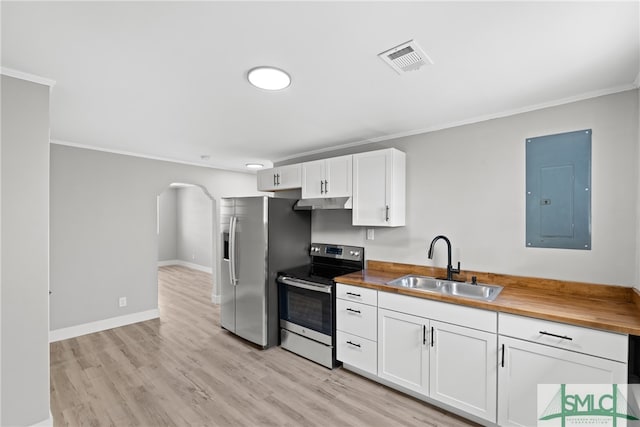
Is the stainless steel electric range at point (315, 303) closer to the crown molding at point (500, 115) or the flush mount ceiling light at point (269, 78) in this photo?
the crown molding at point (500, 115)

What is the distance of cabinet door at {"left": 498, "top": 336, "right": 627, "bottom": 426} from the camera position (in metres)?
1.63

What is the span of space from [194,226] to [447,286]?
7419mm

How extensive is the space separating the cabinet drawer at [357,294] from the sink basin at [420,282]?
0.24 metres

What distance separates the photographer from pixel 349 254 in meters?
3.50

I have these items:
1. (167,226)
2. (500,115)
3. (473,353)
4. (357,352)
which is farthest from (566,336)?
(167,226)

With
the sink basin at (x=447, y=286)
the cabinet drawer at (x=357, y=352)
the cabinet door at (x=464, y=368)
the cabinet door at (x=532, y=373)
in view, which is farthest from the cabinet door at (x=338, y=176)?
the cabinet door at (x=532, y=373)

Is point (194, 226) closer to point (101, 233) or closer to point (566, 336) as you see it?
point (101, 233)

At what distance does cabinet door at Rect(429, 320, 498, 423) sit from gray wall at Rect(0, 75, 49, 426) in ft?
8.87

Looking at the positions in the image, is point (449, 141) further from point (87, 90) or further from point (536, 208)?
point (87, 90)

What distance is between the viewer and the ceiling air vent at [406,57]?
153cm

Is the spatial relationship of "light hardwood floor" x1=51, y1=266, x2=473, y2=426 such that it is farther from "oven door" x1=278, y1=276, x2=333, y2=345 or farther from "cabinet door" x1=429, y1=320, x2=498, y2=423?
"oven door" x1=278, y1=276, x2=333, y2=345

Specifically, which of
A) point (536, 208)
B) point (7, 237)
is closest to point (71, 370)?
point (7, 237)

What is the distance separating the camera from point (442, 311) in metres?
2.18

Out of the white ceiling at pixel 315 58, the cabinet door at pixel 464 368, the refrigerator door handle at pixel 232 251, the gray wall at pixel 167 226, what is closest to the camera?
the white ceiling at pixel 315 58
